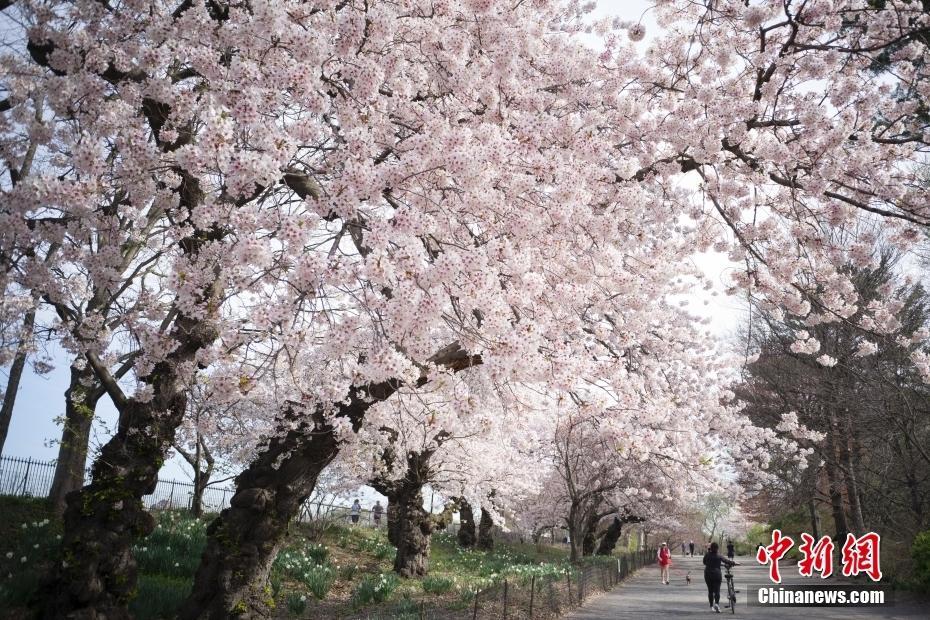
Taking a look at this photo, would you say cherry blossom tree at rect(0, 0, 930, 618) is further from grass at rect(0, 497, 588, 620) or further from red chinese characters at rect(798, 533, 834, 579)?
red chinese characters at rect(798, 533, 834, 579)

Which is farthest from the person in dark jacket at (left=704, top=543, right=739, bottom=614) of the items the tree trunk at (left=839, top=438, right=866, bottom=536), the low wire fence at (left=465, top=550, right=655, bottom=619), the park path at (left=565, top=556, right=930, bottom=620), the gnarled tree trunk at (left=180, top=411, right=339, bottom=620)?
the gnarled tree trunk at (left=180, top=411, right=339, bottom=620)

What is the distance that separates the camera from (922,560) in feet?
42.0

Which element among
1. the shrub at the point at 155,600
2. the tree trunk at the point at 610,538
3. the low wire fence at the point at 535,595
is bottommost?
the tree trunk at the point at 610,538

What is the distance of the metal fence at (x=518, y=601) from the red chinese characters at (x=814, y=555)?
4953mm

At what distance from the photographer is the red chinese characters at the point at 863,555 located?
555 inches

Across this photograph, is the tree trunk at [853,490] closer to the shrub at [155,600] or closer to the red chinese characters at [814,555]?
the red chinese characters at [814,555]

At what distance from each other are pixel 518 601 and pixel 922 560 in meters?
9.93

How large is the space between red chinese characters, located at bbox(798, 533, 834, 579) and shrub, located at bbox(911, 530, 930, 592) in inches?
67.7

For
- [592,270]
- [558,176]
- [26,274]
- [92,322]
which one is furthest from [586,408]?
[26,274]

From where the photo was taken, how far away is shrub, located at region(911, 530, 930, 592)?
12.6 metres

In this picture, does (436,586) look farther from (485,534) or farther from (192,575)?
(485,534)

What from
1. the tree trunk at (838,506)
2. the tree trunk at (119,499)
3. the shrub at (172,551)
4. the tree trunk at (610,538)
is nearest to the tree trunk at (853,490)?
the tree trunk at (838,506)

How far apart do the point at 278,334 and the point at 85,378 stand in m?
9.20

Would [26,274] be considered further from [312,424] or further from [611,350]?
[611,350]
